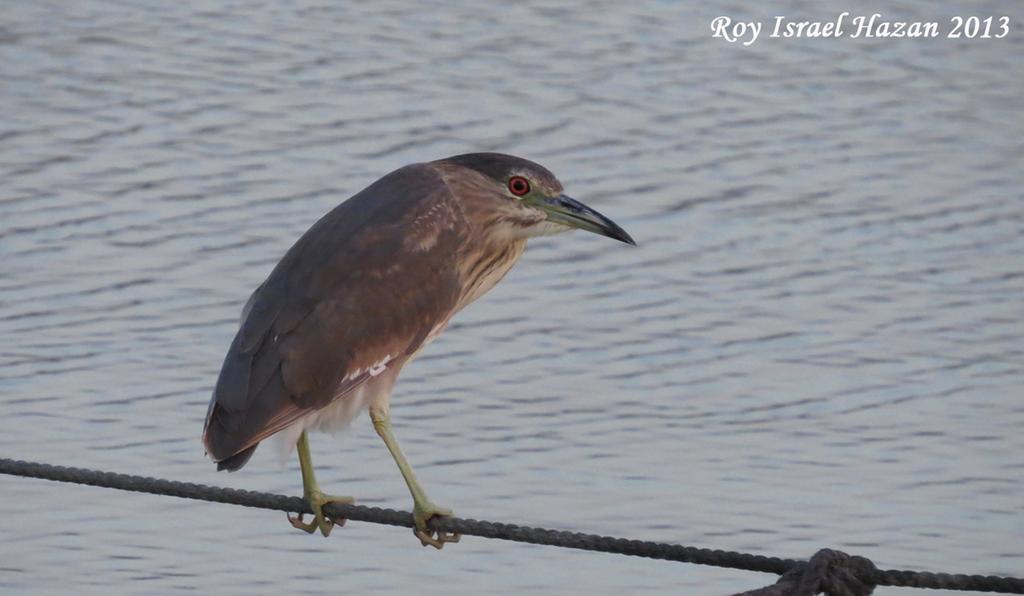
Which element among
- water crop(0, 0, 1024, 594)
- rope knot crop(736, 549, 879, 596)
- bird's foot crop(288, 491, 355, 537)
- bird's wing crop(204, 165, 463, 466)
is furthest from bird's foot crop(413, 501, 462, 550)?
water crop(0, 0, 1024, 594)

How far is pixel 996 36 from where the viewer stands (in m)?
14.5

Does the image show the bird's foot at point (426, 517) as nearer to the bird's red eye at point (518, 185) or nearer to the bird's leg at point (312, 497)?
the bird's leg at point (312, 497)

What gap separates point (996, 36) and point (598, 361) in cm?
661

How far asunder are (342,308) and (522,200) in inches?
23.7

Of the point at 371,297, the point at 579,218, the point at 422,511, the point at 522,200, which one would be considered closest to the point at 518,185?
the point at 522,200

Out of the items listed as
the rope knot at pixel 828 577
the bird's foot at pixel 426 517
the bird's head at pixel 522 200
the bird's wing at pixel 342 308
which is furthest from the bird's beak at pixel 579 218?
the rope knot at pixel 828 577

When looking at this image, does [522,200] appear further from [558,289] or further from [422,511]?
[558,289]

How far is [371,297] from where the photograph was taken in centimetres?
543

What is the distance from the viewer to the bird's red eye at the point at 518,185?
5672mm

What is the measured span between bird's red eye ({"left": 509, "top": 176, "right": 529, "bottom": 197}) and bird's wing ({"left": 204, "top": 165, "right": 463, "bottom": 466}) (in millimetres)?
185

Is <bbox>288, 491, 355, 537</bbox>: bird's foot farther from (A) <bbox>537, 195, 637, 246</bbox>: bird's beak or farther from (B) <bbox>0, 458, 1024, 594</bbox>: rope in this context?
(A) <bbox>537, 195, 637, 246</bbox>: bird's beak

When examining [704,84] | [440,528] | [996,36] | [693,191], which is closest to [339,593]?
[440,528]

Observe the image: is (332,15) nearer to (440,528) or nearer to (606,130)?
(606,130)

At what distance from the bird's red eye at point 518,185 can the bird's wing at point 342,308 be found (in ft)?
0.61
